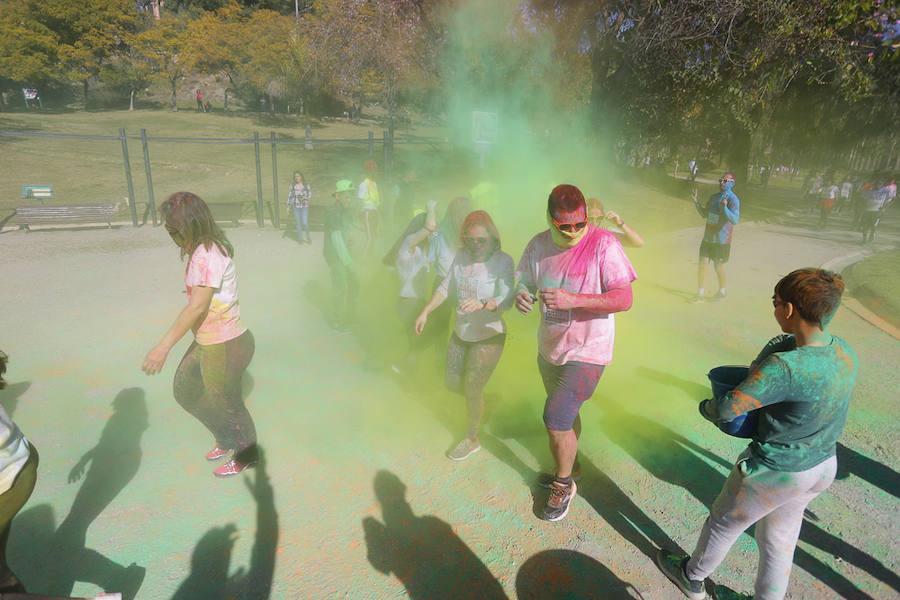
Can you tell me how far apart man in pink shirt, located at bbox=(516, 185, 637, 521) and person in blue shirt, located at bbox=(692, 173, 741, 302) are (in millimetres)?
4848

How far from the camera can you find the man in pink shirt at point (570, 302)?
2539 mm

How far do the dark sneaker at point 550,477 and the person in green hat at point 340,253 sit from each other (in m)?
3.16

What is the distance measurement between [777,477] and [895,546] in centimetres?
161

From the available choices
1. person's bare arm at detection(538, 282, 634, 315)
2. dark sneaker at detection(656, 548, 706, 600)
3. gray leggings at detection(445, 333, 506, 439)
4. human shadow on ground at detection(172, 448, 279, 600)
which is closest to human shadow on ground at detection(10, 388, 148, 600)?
human shadow on ground at detection(172, 448, 279, 600)

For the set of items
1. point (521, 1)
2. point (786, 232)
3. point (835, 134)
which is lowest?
point (786, 232)

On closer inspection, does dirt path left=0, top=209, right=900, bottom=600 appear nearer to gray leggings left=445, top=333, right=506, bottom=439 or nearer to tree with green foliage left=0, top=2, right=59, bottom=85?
gray leggings left=445, top=333, right=506, bottom=439

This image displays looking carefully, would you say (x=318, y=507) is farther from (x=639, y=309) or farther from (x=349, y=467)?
(x=639, y=309)

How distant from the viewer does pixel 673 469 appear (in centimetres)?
346

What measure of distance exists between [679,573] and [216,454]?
2850mm

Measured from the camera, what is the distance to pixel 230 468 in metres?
3.20

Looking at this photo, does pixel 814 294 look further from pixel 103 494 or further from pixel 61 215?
pixel 61 215

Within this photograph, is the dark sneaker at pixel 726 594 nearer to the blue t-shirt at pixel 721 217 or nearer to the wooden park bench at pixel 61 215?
the blue t-shirt at pixel 721 217

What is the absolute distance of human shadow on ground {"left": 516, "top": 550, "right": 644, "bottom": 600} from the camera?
246cm

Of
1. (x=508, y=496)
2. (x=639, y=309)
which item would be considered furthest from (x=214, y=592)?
(x=639, y=309)
